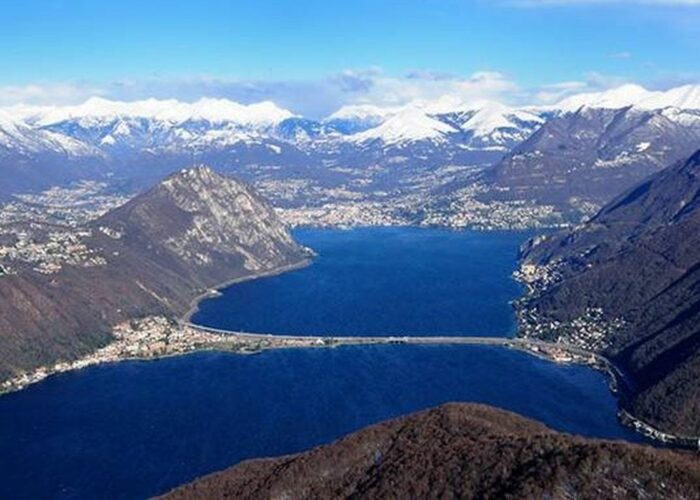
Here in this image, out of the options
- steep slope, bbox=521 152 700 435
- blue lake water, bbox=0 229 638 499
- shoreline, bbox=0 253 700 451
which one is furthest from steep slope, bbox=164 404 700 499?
shoreline, bbox=0 253 700 451

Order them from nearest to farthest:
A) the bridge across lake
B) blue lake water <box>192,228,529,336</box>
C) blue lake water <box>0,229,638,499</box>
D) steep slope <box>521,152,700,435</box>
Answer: blue lake water <box>0,229,638,499</box>, steep slope <box>521,152,700,435</box>, the bridge across lake, blue lake water <box>192,228,529,336</box>

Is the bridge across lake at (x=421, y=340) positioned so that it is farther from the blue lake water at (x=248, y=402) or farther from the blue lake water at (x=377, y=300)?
the blue lake water at (x=377, y=300)

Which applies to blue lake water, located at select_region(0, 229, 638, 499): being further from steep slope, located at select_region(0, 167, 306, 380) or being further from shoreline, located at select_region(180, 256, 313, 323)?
steep slope, located at select_region(0, 167, 306, 380)

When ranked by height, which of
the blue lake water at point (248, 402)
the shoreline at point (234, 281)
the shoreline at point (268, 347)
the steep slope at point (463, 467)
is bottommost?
the shoreline at point (234, 281)

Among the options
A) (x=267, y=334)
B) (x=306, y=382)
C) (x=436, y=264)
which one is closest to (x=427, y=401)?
(x=306, y=382)

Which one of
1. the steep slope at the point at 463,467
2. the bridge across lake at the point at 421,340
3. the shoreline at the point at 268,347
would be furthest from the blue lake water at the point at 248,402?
the steep slope at the point at 463,467

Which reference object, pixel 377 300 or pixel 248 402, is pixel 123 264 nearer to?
pixel 377 300
